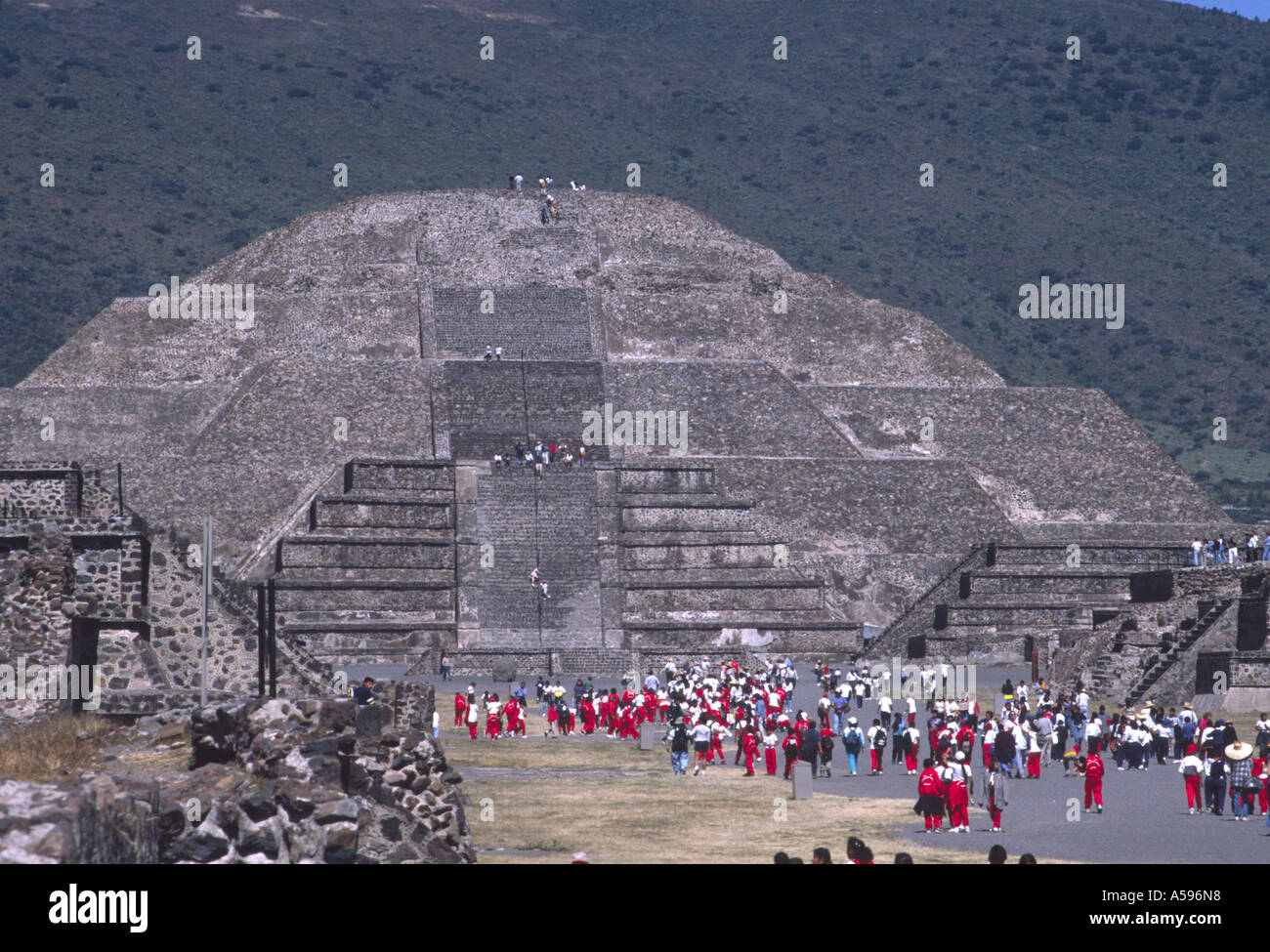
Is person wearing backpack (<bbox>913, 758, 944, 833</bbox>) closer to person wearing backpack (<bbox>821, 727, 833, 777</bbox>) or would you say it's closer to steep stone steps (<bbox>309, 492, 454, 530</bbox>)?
person wearing backpack (<bbox>821, 727, 833, 777</bbox>)

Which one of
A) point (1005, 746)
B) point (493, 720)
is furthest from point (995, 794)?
point (493, 720)

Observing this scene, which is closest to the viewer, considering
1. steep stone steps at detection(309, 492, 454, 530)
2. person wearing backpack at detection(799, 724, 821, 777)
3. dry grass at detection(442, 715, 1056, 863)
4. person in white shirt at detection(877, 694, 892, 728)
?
dry grass at detection(442, 715, 1056, 863)

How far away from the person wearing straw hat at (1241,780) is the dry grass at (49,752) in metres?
11.9

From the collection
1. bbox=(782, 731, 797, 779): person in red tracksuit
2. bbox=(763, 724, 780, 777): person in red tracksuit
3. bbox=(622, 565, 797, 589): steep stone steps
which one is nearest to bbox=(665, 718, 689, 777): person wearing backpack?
bbox=(763, 724, 780, 777): person in red tracksuit

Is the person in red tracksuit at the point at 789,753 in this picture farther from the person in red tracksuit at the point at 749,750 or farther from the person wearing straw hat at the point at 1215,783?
the person wearing straw hat at the point at 1215,783

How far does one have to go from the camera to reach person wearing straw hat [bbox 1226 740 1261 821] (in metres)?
20.8

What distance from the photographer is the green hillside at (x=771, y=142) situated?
10694 cm

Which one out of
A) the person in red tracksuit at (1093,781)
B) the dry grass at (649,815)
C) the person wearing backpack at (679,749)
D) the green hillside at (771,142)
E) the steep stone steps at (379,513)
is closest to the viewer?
the dry grass at (649,815)

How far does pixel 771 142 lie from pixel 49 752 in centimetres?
13053

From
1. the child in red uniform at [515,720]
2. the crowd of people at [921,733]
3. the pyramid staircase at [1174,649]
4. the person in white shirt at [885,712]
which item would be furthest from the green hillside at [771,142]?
the child in red uniform at [515,720]

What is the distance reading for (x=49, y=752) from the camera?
1062 cm

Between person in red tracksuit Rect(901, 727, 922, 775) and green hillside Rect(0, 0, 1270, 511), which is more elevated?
green hillside Rect(0, 0, 1270, 511)

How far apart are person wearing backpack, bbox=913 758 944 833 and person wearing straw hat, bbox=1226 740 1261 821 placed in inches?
127
